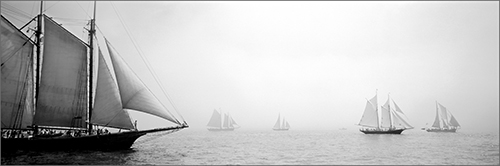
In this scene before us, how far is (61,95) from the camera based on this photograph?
1111 inches

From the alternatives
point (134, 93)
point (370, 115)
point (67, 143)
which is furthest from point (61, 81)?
point (370, 115)

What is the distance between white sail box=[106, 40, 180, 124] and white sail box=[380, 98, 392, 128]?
230 feet

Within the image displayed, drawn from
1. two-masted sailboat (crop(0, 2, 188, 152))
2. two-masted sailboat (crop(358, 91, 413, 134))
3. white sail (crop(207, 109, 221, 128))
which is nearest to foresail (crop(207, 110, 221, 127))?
white sail (crop(207, 109, 221, 128))

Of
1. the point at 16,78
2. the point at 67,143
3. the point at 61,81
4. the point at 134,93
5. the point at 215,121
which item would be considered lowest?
the point at 215,121

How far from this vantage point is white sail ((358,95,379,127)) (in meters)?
83.8

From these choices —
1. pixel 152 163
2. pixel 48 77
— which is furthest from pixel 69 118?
pixel 152 163

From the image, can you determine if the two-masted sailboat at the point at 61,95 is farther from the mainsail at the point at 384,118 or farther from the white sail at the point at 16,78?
the mainsail at the point at 384,118

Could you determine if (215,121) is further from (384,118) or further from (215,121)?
(384,118)

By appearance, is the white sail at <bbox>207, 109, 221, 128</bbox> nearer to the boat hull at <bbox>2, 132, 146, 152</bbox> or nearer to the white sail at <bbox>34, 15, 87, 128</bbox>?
the boat hull at <bbox>2, 132, 146, 152</bbox>

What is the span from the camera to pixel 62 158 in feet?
79.0

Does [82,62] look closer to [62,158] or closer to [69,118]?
[69,118]

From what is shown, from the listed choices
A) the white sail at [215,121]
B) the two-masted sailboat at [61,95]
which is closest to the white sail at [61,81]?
the two-masted sailboat at [61,95]

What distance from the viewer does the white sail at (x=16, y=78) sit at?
26328mm

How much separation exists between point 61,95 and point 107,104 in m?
4.18
